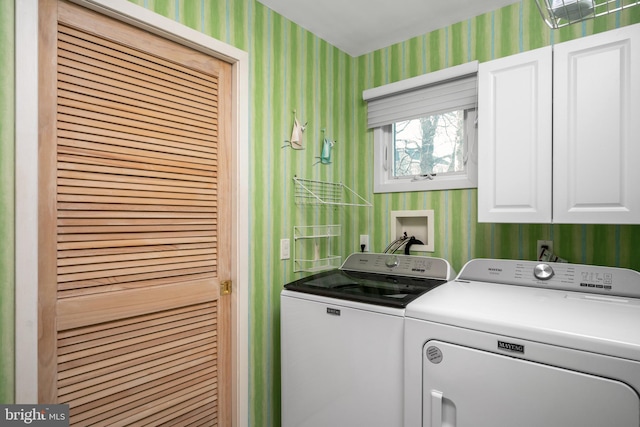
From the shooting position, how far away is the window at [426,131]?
6.73 feet

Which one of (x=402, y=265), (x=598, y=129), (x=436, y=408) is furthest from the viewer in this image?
(x=402, y=265)

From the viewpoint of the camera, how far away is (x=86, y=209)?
131 centimetres

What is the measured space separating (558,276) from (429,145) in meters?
1.10

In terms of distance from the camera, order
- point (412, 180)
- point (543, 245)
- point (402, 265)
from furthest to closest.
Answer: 1. point (412, 180)
2. point (402, 265)
3. point (543, 245)

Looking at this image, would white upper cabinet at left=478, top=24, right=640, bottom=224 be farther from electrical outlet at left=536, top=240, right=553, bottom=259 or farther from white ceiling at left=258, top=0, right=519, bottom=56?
white ceiling at left=258, top=0, right=519, bottom=56

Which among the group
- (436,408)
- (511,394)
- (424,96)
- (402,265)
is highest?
(424,96)

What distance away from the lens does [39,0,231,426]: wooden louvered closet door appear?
1244 millimetres

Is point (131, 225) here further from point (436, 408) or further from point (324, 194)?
point (436, 408)

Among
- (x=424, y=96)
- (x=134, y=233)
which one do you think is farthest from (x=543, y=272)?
(x=134, y=233)

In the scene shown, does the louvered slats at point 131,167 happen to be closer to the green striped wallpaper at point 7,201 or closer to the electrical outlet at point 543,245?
the green striped wallpaper at point 7,201

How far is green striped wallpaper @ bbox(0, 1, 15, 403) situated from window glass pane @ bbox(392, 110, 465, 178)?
2013mm

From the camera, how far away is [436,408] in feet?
4.21

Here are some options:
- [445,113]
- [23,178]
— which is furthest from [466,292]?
[23,178]

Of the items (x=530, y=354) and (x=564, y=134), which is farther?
(x=564, y=134)
